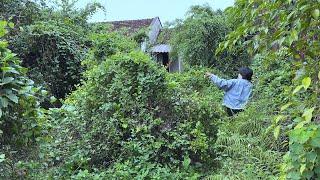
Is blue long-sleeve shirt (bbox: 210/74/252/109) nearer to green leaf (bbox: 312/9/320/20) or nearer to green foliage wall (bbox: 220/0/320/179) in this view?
green foliage wall (bbox: 220/0/320/179)

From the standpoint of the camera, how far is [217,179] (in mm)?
4023

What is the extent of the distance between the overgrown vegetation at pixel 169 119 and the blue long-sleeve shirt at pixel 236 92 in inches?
6.9

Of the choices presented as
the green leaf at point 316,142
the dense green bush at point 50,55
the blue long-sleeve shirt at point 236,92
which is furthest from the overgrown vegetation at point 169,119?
the dense green bush at point 50,55

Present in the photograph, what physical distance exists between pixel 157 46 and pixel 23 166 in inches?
570

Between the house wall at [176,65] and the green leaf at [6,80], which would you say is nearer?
the green leaf at [6,80]

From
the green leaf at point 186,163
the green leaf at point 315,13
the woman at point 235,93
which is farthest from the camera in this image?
the woman at point 235,93

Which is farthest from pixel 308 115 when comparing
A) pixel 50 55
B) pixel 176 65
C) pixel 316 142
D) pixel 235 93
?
pixel 176 65

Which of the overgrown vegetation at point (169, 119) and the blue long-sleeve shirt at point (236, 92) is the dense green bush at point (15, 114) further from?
the blue long-sleeve shirt at point (236, 92)

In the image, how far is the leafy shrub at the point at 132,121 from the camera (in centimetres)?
447

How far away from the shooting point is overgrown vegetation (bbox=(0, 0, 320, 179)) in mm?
2523

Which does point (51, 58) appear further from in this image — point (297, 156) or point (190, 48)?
point (297, 156)

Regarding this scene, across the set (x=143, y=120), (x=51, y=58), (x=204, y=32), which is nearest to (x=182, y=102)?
(x=143, y=120)

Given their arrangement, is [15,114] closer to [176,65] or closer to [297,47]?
[297,47]

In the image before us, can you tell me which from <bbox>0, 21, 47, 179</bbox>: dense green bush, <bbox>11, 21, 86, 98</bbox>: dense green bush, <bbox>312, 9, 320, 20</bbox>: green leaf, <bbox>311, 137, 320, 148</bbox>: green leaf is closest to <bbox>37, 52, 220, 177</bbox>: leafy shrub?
<bbox>0, 21, 47, 179</bbox>: dense green bush
